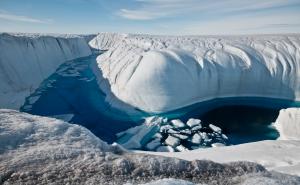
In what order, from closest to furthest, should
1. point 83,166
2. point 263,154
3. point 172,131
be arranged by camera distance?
point 83,166, point 263,154, point 172,131

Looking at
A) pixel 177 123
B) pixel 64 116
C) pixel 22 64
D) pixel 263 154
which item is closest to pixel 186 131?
pixel 177 123

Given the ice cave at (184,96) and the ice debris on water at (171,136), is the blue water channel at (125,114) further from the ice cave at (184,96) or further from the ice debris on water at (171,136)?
the ice debris on water at (171,136)

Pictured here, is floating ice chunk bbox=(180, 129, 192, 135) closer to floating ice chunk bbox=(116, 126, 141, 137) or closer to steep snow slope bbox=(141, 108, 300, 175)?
floating ice chunk bbox=(116, 126, 141, 137)

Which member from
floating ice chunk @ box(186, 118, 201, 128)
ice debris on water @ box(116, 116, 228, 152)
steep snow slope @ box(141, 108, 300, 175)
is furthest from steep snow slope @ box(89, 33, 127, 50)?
steep snow slope @ box(141, 108, 300, 175)

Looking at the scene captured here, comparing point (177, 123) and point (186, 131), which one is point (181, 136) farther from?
point (177, 123)

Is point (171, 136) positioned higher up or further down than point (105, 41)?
further down

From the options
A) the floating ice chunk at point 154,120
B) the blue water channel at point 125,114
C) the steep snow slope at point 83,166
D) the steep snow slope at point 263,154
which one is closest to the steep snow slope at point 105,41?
the blue water channel at point 125,114

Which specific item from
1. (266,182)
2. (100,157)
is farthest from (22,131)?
(266,182)
